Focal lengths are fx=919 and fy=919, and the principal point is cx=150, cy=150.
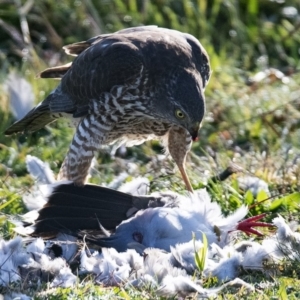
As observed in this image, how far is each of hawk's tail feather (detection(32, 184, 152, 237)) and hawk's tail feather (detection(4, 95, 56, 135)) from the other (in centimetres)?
90

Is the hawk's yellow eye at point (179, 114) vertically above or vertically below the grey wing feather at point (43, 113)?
above

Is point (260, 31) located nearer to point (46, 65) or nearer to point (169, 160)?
point (46, 65)

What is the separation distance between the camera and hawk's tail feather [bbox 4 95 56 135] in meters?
5.92

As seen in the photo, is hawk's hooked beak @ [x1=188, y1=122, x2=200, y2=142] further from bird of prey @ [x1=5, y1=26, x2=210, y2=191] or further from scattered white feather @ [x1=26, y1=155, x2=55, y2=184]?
scattered white feather @ [x1=26, y1=155, x2=55, y2=184]

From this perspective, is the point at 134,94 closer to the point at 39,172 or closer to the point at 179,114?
the point at 179,114

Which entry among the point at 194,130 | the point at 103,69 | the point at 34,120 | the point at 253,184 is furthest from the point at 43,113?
the point at 253,184

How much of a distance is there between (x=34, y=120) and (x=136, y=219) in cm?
156

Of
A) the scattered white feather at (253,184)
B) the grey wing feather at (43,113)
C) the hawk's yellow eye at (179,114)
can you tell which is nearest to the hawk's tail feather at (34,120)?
the grey wing feather at (43,113)

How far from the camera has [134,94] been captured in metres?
5.30

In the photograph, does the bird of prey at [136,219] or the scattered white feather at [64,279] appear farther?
the bird of prey at [136,219]

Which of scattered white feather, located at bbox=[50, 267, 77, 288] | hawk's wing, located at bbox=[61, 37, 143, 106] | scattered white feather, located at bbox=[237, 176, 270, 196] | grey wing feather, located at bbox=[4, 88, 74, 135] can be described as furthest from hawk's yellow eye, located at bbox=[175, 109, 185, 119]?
scattered white feather, located at bbox=[50, 267, 77, 288]

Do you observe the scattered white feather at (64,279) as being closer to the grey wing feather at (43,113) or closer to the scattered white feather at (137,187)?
the scattered white feather at (137,187)

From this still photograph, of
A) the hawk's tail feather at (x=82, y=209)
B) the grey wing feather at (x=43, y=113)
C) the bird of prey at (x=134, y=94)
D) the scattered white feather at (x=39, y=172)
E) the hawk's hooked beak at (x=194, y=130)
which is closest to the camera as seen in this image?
the hawk's tail feather at (x=82, y=209)

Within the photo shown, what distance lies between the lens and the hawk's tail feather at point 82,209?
480 centimetres
